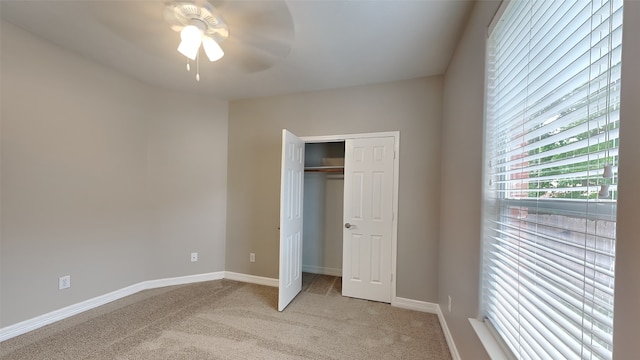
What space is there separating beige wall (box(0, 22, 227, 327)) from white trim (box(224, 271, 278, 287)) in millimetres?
177

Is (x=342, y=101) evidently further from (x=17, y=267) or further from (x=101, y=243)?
(x=17, y=267)

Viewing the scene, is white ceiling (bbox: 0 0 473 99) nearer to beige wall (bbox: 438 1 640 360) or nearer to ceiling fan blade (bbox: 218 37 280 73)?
ceiling fan blade (bbox: 218 37 280 73)

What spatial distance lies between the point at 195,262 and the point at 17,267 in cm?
160

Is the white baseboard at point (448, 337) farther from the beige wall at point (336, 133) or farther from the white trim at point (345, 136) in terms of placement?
the white trim at point (345, 136)

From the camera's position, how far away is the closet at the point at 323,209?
3.67m

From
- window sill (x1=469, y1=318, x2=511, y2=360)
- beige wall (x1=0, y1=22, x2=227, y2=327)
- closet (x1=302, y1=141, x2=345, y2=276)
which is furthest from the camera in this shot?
closet (x1=302, y1=141, x2=345, y2=276)

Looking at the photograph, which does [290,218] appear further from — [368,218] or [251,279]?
[251,279]

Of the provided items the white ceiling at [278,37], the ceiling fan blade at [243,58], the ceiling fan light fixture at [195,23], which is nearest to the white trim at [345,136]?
the white ceiling at [278,37]

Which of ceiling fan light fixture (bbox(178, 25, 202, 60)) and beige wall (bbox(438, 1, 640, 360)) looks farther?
ceiling fan light fixture (bbox(178, 25, 202, 60))

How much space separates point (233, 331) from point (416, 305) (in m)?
1.96

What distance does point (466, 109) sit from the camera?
1.75 metres

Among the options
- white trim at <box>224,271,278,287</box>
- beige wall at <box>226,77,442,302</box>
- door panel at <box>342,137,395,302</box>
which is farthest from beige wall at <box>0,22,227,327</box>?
door panel at <box>342,137,395,302</box>

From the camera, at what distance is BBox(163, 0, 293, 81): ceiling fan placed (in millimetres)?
1641

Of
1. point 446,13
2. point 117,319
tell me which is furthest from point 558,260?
point 117,319
